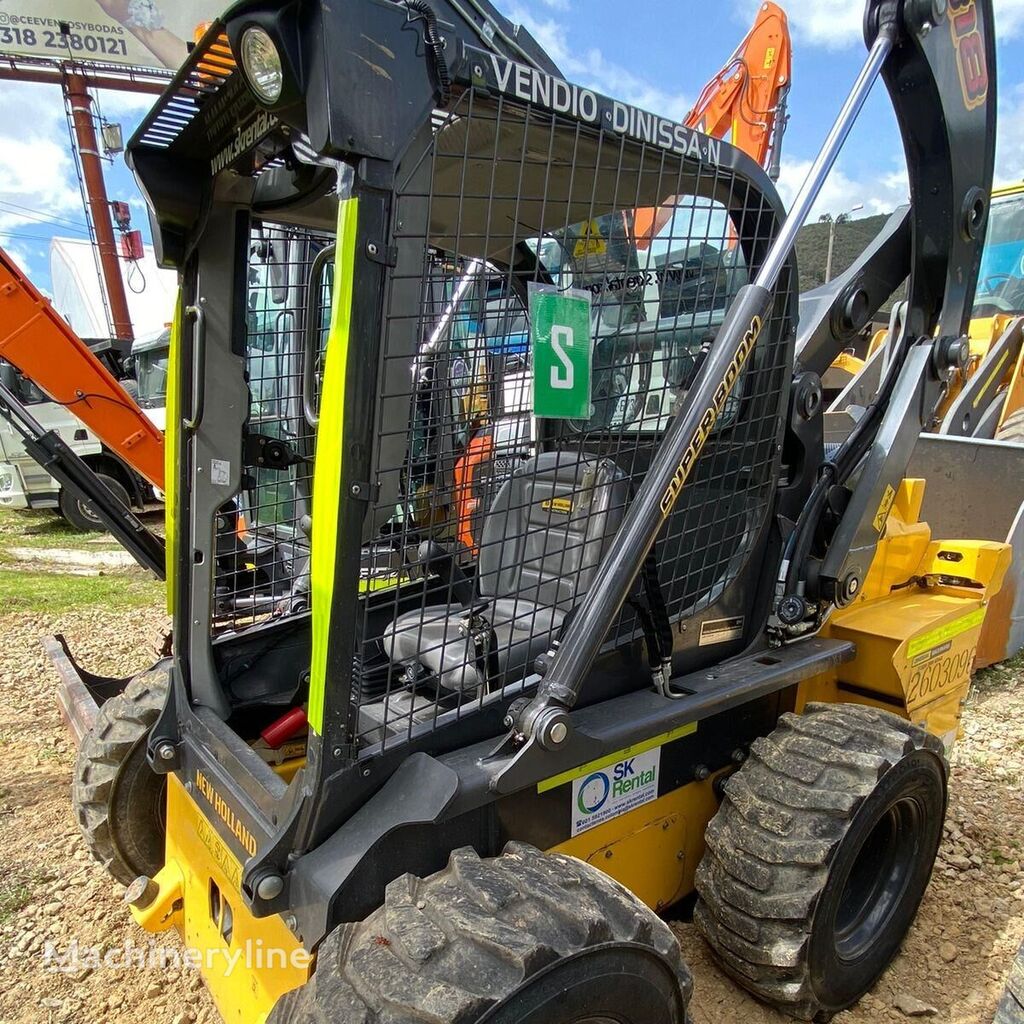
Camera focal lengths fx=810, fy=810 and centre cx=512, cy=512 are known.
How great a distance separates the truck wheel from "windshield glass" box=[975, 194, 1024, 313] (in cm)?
574

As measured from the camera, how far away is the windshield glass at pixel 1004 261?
22.0 feet

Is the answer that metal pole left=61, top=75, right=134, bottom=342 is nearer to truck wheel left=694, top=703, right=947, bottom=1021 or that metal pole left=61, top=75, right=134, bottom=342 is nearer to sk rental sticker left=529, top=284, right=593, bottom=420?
sk rental sticker left=529, top=284, right=593, bottom=420

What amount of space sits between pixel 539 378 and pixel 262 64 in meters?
0.73

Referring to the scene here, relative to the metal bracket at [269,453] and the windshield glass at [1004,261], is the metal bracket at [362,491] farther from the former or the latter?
the windshield glass at [1004,261]

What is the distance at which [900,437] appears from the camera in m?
2.54

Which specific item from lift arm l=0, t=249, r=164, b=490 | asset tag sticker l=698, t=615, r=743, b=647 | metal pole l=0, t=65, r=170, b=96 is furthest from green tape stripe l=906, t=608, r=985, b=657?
metal pole l=0, t=65, r=170, b=96

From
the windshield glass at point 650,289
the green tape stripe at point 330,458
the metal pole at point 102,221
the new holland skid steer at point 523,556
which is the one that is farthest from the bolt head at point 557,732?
the metal pole at point 102,221

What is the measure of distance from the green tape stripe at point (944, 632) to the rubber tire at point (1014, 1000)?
95cm

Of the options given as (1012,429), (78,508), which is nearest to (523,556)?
(1012,429)

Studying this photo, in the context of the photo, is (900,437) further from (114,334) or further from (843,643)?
(114,334)

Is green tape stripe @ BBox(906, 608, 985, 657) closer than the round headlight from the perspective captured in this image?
No

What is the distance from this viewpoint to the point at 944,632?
277cm

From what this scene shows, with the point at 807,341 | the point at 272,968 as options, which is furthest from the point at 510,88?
the point at 272,968

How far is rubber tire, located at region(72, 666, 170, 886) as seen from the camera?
2.56 meters
